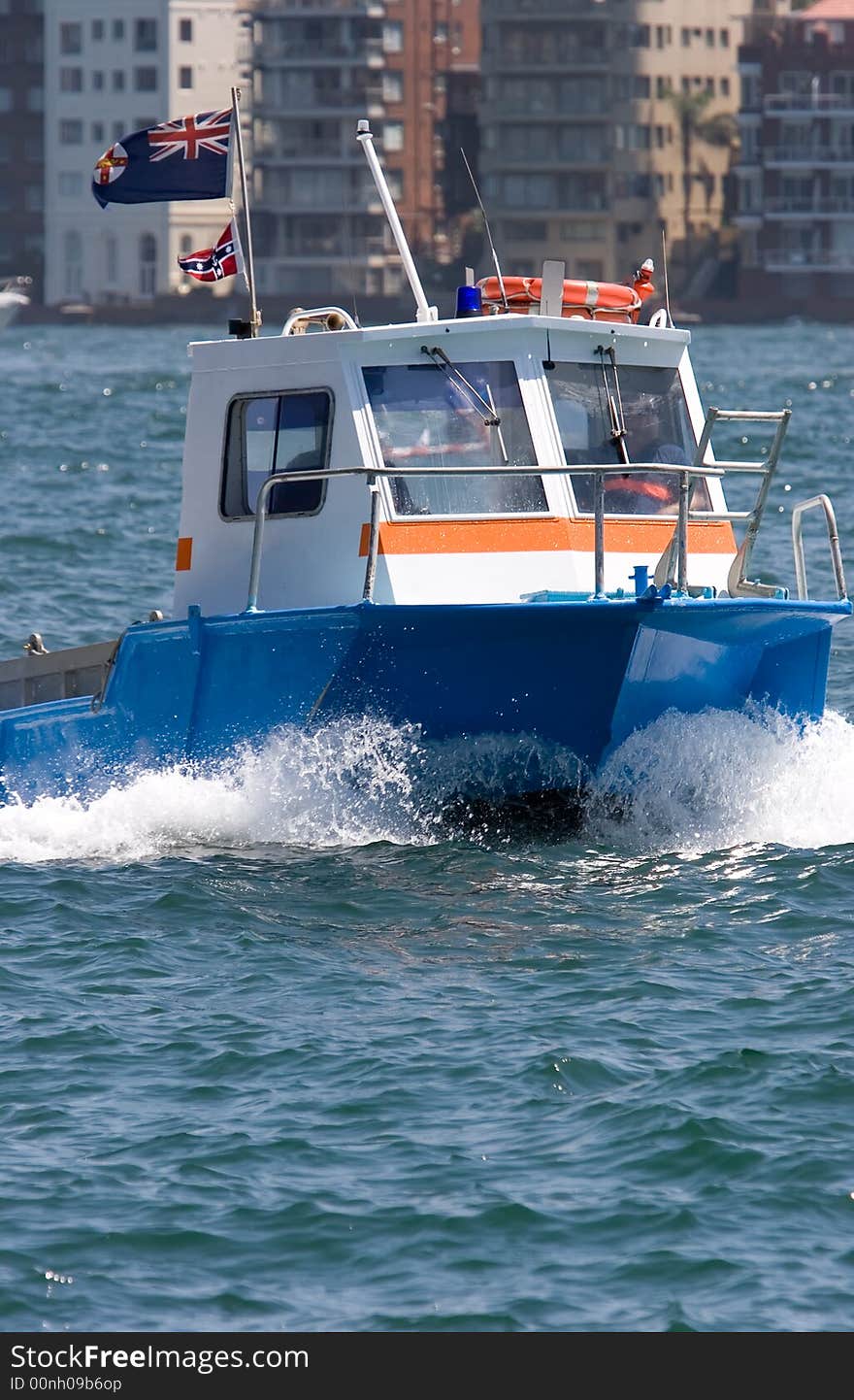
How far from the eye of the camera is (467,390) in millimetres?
12766

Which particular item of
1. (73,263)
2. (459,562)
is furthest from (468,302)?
(73,263)

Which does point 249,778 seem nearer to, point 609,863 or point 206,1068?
point 609,863

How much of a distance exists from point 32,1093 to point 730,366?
64757mm

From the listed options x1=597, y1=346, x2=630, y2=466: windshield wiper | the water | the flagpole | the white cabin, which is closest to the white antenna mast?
the white cabin

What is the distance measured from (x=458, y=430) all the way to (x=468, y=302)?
0.85 metres

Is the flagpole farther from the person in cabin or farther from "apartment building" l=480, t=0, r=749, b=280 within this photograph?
"apartment building" l=480, t=0, r=749, b=280

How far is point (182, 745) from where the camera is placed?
12867mm

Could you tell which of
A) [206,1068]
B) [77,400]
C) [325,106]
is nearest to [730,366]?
[77,400]

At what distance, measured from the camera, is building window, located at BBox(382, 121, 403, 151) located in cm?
12081

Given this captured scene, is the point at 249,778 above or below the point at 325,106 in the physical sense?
below

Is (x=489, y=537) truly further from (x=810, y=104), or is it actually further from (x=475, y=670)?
(x=810, y=104)

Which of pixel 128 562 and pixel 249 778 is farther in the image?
pixel 128 562

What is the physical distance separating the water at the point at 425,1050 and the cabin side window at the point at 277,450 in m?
1.42

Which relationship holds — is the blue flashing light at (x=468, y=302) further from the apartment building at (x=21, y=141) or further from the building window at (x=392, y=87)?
the apartment building at (x=21, y=141)
